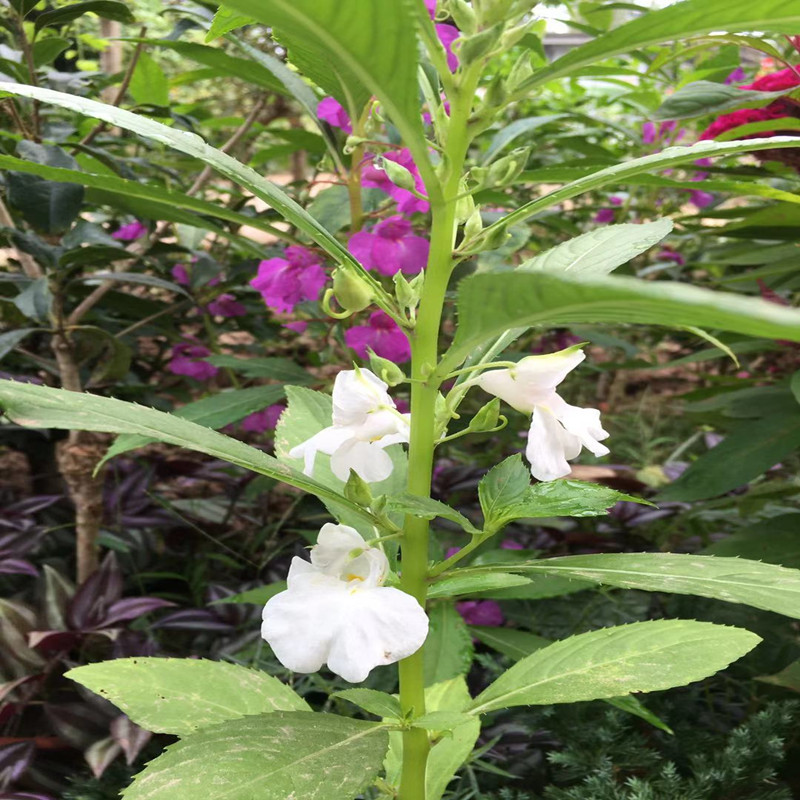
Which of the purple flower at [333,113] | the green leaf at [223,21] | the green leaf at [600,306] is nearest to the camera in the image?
the green leaf at [600,306]

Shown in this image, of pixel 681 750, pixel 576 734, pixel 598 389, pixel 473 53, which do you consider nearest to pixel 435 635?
pixel 576 734

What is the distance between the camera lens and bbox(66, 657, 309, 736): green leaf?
741 mm

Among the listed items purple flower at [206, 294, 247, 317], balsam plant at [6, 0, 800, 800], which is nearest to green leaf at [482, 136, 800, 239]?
balsam plant at [6, 0, 800, 800]

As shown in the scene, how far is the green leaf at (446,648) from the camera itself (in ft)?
3.50

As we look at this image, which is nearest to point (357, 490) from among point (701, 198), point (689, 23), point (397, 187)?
point (689, 23)

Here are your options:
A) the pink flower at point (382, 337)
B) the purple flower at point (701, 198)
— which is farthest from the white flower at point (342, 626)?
the purple flower at point (701, 198)

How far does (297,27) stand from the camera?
461 millimetres

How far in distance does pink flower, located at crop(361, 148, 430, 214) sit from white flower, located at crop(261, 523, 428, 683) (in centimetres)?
71

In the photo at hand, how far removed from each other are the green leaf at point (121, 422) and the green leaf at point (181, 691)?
0.90 feet

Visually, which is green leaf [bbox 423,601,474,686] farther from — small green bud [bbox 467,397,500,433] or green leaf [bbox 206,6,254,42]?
green leaf [bbox 206,6,254,42]

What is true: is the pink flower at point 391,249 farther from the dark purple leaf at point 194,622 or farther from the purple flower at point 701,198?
the purple flower at point 701,198

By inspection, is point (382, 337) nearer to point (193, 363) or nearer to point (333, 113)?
point (333, 113)

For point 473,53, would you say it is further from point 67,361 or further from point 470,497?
point 470,497

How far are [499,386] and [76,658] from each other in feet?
3.25
